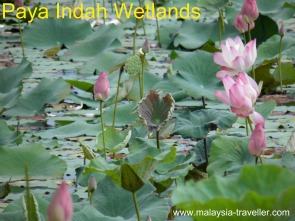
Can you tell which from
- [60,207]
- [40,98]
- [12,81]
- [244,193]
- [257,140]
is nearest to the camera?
[60,207]

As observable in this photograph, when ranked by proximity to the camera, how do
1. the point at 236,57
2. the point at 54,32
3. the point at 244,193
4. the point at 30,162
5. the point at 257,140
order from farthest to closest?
the point at 54,32 → the point at 30,162 → the point at 236,57 → the point at 257,140 → the point at 244,193

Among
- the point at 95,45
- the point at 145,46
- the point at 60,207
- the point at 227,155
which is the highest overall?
the point at 60,207

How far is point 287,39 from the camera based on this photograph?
3.39 m

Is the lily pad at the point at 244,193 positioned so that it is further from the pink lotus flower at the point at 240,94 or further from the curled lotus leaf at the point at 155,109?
the curled lotus leaf at the point at 155,109

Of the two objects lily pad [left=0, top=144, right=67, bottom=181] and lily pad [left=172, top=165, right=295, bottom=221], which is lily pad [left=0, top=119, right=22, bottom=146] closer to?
lily pad [left=0, top=144, right=67, bottom=181]

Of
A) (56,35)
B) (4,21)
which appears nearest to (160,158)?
(56,35)

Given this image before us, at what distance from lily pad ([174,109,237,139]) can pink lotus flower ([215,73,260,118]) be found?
0.47m

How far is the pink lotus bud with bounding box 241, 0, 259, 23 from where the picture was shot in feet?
8.67

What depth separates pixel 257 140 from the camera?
1.53 metres

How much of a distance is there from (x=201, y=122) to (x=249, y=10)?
2.03 ft

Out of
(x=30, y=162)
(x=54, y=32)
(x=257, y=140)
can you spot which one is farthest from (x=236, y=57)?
(x=54, y=32)

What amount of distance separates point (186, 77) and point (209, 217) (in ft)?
5.41

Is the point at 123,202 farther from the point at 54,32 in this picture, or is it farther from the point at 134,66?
the point at 54,32

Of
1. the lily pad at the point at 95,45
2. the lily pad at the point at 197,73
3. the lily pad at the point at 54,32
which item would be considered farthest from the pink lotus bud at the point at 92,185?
the lily pad at the point at 54,32
